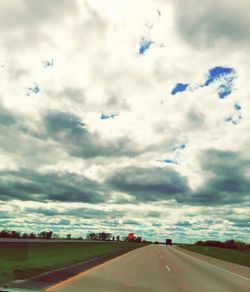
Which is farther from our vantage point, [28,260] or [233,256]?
[233,256]

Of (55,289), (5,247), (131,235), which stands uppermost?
(131,235)

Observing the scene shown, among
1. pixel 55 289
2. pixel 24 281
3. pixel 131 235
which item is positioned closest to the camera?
pixel 55 289

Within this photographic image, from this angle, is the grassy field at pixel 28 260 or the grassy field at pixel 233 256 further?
the grassy field at pixel 233 256

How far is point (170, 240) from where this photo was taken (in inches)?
5512

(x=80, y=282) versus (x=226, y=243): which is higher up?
(x=226, y=243)

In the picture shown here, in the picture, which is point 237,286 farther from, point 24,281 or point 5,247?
point 5,247

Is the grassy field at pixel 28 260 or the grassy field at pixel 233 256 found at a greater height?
the grassy field at pixel 233 256

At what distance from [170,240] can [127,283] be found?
127m

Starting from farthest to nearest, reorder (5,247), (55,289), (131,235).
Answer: (131,235), (5,247), (55,289)

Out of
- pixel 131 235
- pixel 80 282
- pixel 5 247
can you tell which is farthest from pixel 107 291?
pixel 131 235

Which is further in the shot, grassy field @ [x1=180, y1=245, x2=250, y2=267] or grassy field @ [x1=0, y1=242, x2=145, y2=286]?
grassy field @ [x1=180, y1=245, x2=250, y2=267]

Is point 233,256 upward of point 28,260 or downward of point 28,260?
upward

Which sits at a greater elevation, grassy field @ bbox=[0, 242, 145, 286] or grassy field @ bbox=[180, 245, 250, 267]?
grassy field @ bbox=[180, 245, 250, 267]

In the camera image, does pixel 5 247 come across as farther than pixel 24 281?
Yes
